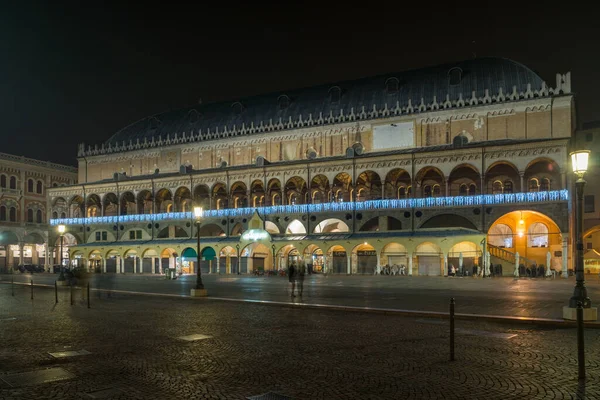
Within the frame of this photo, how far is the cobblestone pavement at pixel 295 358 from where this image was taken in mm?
8109

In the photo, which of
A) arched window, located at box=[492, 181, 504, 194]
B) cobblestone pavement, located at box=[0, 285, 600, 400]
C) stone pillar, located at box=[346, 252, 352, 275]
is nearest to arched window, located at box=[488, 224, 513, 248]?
arched window, located at box=[492, 181, 504, 194]

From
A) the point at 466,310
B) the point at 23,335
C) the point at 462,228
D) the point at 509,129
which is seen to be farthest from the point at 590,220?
the point at 23,335

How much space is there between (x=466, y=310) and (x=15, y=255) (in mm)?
73091

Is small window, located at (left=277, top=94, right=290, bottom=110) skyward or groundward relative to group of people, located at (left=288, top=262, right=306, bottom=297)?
skyward

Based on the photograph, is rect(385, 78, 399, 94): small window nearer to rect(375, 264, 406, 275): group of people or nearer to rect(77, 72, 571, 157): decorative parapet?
rect(77, 72, 571, 157): decorative parapet

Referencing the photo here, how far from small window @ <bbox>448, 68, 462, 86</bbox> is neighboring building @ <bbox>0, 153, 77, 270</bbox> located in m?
53.2

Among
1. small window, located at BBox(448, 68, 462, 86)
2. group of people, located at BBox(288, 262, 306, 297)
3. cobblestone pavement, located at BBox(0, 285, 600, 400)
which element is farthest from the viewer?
small window, located at BBox(448, 68, 462, 86)

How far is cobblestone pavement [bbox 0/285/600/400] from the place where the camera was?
811cm

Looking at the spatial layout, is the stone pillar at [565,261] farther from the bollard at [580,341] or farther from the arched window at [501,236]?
the bollard at [580,341]

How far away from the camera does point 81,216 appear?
76875 mm

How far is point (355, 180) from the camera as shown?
54.0 meters

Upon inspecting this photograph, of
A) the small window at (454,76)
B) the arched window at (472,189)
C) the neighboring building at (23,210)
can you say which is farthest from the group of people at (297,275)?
the neighboring building at (23,210)

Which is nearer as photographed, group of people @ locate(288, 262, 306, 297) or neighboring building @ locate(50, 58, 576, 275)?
group of people @ locate(288, 262, 306, 297)

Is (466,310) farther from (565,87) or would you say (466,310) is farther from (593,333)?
(565,87)
